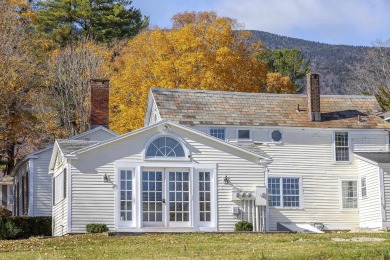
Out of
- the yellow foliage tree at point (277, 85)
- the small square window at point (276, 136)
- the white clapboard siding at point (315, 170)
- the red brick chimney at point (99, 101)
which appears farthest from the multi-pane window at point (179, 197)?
the yellow foliage tree at point (277, 85)

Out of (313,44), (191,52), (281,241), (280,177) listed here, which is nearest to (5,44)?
(191,52)

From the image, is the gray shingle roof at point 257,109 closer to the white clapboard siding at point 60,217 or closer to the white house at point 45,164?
the white house at point 45,164

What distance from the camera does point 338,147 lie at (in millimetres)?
42938

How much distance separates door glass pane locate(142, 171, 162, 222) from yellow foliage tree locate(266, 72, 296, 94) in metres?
29.8

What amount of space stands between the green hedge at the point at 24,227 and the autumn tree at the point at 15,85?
27.6 feet

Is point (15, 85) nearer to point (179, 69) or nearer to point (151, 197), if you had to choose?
point (179, 69)

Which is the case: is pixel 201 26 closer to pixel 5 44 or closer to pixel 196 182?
pixel 5 44

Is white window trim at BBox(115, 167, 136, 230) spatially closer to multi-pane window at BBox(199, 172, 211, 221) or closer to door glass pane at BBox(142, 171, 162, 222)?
door glass pane at BBox(142, 171, 162, 222)

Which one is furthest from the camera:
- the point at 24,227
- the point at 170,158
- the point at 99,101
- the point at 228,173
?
the point at 99,101

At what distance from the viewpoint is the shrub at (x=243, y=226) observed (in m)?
34.1

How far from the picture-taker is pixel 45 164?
4303cm

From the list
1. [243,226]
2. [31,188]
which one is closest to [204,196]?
[243,226]

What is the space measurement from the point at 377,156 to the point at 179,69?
602 inches

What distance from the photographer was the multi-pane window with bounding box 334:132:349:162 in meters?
42.9
